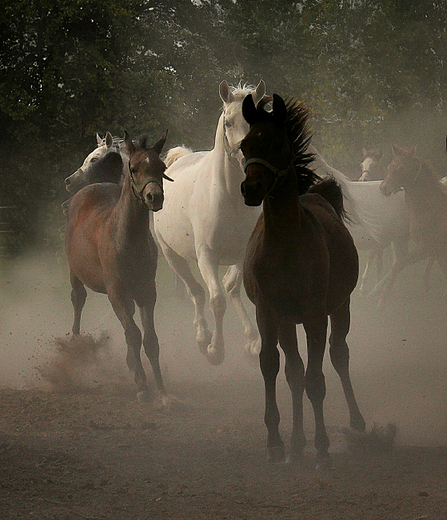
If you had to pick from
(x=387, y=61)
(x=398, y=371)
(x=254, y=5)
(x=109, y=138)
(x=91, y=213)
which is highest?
(x=254, y=5)

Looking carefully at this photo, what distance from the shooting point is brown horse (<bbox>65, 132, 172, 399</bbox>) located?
6.75m

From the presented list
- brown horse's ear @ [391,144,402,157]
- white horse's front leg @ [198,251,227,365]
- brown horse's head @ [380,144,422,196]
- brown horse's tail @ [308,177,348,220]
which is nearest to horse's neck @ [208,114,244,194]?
white horse's front leg @ [198,251,227,365]

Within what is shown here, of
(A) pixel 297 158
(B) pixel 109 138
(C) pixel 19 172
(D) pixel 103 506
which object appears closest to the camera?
(D) pixel 103 506

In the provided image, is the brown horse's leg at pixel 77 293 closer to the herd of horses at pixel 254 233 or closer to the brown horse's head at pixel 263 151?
the herd of horses at pixel 254 233

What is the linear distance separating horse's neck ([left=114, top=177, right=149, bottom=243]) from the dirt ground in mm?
1382

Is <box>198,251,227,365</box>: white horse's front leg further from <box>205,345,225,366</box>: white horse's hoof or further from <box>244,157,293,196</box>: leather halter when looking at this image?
<box>244,157,293,196</box>: leather halter

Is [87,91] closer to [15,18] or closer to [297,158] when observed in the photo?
[15,18]

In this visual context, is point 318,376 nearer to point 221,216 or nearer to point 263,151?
point 263,151

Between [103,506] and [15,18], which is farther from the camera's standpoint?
[15,18]

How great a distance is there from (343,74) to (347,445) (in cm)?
2195

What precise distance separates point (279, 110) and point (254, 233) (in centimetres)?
97

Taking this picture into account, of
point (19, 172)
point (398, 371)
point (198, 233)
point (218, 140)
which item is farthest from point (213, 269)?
point (19, 172)

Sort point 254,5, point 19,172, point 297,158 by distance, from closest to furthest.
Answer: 1. point 297,158
2. point 19,172
3. point 254,5

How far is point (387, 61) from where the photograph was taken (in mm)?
24734
